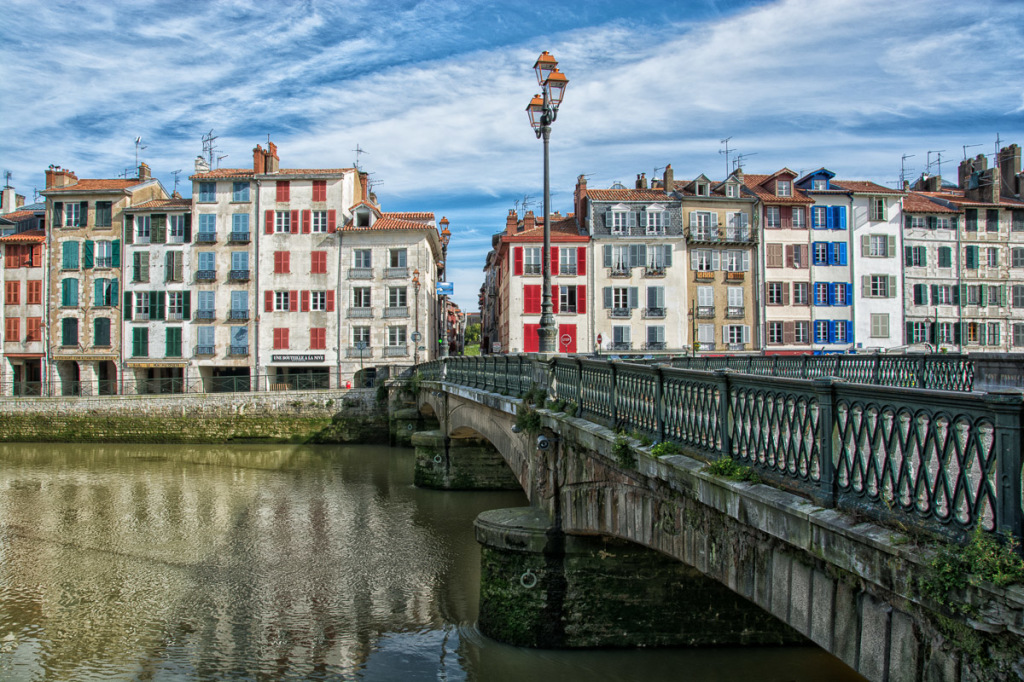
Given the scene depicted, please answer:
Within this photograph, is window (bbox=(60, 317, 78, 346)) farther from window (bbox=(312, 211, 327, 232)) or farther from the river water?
the river water

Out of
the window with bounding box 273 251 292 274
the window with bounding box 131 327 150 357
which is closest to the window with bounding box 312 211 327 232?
the window with bounding box 273 251 292 274

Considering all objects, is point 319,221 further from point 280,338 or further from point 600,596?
point 600,596

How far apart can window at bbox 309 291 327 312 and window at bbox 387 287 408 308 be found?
3.94 m

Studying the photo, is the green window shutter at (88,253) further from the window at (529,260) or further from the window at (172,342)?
the window at (529,260)

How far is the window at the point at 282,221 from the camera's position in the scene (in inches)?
1821

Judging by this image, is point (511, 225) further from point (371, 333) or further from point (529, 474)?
point (529, 474)

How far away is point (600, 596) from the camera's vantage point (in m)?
11.1

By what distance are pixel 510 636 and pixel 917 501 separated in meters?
8.32

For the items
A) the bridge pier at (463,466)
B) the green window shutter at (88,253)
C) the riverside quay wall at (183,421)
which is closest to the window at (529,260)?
the riverside quay wall at (183,421)

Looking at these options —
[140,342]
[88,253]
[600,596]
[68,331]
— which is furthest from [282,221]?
[600,596]

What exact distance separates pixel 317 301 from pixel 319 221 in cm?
500

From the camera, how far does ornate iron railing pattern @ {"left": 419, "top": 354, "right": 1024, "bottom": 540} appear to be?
12.0 feet

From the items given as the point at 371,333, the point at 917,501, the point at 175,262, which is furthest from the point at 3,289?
the point at 917,501

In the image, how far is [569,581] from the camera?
11.0 meters
